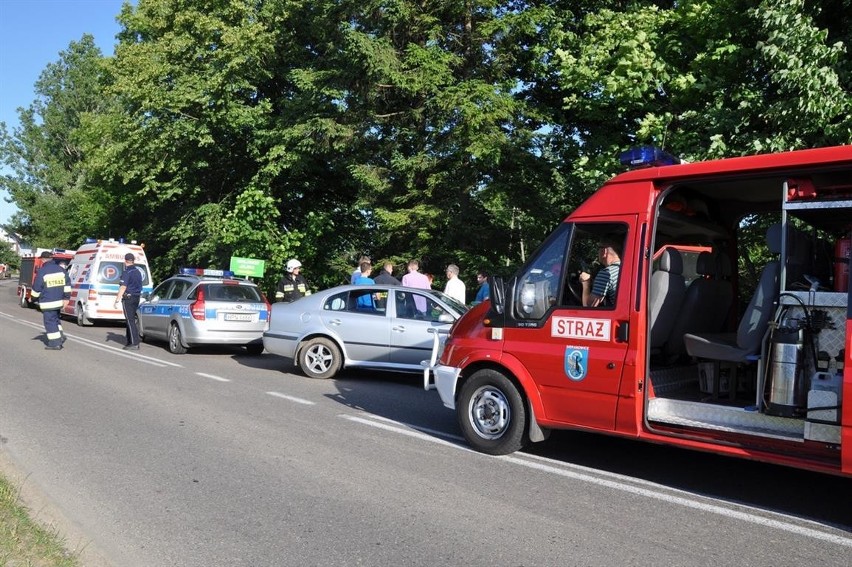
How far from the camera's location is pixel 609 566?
400 centimetres

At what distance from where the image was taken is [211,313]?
13.6 metres

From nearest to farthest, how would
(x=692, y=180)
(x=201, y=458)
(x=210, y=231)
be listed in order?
(x=692, y=180)
(x=201, y=458)
(x=210, y=231)

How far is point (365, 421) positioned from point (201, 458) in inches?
83.8

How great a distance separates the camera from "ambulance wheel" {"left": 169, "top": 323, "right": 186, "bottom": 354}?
1412 centimetres

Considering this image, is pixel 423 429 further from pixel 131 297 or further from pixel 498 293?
pixel 131 297

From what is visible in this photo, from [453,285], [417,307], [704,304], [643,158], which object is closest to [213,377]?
[417,307]

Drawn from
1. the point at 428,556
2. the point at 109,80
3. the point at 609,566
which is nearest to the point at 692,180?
the point at 609,566

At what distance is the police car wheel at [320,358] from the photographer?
11.1 metres

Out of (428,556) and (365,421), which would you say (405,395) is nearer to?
(365,421)

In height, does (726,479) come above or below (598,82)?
below

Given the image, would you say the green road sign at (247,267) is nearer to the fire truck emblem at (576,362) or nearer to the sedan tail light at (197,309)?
the sedan tail light at (197,309)

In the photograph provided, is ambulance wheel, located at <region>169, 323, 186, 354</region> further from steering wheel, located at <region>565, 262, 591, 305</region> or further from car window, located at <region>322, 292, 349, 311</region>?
steering wheel, located at <region>565, 262, 591, 305</region>

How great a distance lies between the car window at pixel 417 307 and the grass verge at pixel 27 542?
260 inches

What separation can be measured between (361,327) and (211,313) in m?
4.17
